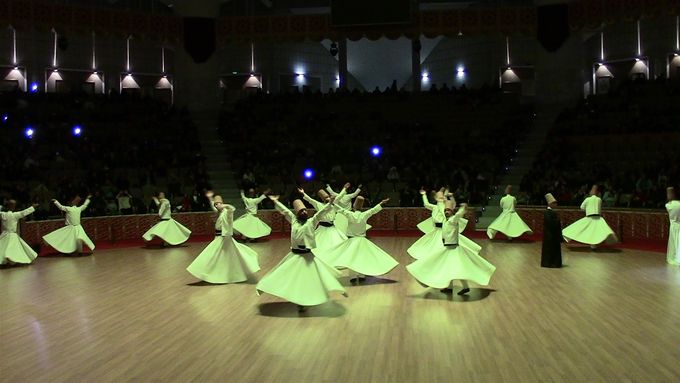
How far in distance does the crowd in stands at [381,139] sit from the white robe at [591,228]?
6.11m

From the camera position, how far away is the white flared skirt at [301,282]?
9.76m

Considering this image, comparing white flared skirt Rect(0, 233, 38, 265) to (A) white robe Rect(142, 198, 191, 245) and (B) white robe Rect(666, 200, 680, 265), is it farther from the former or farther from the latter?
(B) white robe Rect(666, 200, 680, 265)

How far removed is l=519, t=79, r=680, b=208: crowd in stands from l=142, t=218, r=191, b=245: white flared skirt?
10761 millimetres

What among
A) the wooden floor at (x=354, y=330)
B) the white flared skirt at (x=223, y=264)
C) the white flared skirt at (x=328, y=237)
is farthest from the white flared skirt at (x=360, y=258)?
the white flared skirt at (x=223, y=264)

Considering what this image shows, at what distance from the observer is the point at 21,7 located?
23.3m

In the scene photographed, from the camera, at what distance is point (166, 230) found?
19.0 meters

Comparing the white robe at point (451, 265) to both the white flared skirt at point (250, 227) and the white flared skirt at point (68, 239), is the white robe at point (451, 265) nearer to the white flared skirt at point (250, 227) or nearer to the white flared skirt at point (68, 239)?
the white flared skirt at point (250, 227)

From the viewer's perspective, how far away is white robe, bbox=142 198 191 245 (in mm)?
18875

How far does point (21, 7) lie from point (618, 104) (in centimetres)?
2125

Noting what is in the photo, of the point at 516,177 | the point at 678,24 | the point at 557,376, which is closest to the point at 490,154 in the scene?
the point at 516,177

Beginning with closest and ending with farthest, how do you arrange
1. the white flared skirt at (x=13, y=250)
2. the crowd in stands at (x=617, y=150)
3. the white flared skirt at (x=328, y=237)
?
the white flared skirt at (x=328, y=237)
the white flared skirt at (x=13, y=250)
the crowd in stands at (x=617, y=150)

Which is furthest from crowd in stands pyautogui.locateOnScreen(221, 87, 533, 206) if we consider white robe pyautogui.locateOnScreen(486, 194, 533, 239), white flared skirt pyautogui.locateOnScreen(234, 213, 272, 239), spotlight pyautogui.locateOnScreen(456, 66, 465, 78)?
spotlight pyautogui.locateOnScreen(456, 66, 465, 78)

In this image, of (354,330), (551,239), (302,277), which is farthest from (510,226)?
(354,330)

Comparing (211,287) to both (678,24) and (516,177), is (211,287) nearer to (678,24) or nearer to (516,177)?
(516,177)
